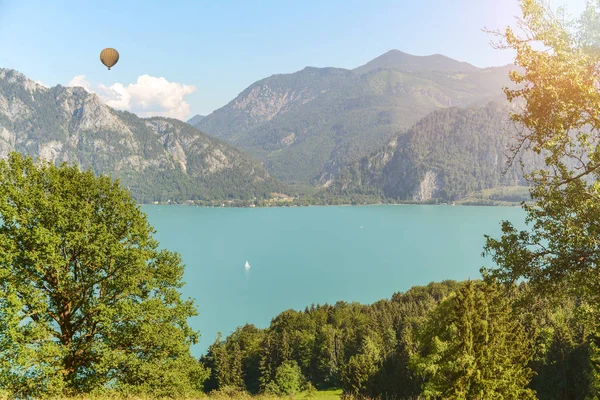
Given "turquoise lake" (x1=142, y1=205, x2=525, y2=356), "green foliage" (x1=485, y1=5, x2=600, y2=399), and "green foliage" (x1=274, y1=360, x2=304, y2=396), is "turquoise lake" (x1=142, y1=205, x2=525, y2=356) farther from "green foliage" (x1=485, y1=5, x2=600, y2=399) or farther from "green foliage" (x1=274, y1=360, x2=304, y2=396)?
"green foliage" (x1=485, y1=5, x2=600, y2=399)

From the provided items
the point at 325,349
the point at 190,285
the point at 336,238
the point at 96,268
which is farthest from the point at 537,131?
the point at 336,238

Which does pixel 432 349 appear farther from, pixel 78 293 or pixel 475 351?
pixel 78 293

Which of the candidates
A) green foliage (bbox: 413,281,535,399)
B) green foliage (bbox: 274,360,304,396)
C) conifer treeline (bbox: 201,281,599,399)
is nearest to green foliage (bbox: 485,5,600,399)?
conifer treeline (bbox: 201,281,599,399)

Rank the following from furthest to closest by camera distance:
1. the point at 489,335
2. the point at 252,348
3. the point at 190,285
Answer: the point at 190,285
the point at 252,348
the point at 489,335

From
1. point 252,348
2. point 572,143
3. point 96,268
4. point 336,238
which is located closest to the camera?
point 572,143

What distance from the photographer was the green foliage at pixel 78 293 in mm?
10211

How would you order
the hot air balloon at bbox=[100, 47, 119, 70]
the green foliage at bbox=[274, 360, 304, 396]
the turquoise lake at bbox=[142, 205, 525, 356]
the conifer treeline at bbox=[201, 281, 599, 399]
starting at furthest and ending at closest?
the turquoise lake at bbox=[142, 205, 525, 356] < the green foliage at bbox=[274, 360, 304, 396] < the hot air balloon at bbox=[100, 47, 119, 70] < the conifer treeline at bbox=[201, 281, 599, 399]

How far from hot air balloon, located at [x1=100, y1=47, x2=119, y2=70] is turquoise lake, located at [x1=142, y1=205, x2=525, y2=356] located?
177 ft

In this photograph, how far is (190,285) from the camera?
105 meters

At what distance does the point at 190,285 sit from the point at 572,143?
105919 mm

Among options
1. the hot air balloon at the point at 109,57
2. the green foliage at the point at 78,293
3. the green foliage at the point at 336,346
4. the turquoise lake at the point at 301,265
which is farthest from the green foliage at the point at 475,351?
the turquoise lake at the point at 301,265

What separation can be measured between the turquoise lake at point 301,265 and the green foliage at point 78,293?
61.0m

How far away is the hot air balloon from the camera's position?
1070 inches

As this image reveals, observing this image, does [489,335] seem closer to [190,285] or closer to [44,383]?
[44,383]
